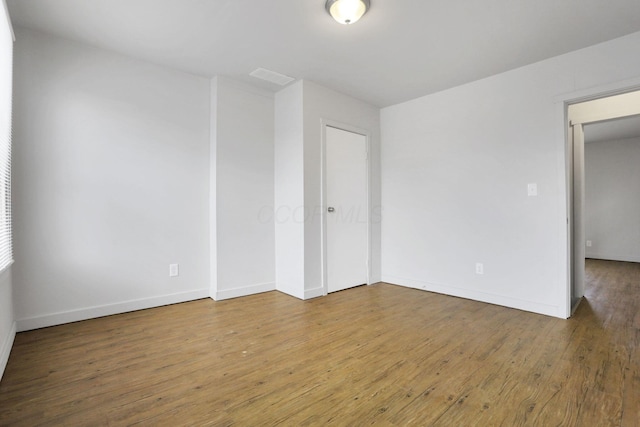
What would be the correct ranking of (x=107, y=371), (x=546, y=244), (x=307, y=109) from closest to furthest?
(x=107, y=371)
(x=546, y=244)
(x=307, y=109)

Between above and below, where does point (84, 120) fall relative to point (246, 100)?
below

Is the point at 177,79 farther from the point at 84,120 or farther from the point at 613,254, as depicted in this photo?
the point at 613,254

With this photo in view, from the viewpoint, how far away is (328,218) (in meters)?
3.62

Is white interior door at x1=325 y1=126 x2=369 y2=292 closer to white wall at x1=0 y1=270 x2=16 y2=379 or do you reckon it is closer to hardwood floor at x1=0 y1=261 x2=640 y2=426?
hardwood floor at x1=0 y1=261 x2=640 y2=426

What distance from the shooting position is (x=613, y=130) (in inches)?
213

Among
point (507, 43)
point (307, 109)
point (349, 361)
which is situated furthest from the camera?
point (307, 109)

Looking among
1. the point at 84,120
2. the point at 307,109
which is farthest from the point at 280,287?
the point at 84,120

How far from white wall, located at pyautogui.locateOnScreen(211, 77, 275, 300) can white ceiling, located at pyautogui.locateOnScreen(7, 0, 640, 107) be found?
16.8 inches

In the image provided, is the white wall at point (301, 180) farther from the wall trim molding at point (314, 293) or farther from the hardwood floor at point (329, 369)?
the hardwood floor at point (329, 369)

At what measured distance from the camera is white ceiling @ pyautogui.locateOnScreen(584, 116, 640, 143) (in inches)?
195

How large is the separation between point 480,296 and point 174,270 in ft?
10.8

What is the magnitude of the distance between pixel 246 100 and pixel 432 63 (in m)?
2.04

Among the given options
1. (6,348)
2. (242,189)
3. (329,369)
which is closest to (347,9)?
(242,189)

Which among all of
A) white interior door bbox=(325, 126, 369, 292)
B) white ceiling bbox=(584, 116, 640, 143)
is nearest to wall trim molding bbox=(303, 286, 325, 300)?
white interior door bbox=(325, 126, 369, 292)
